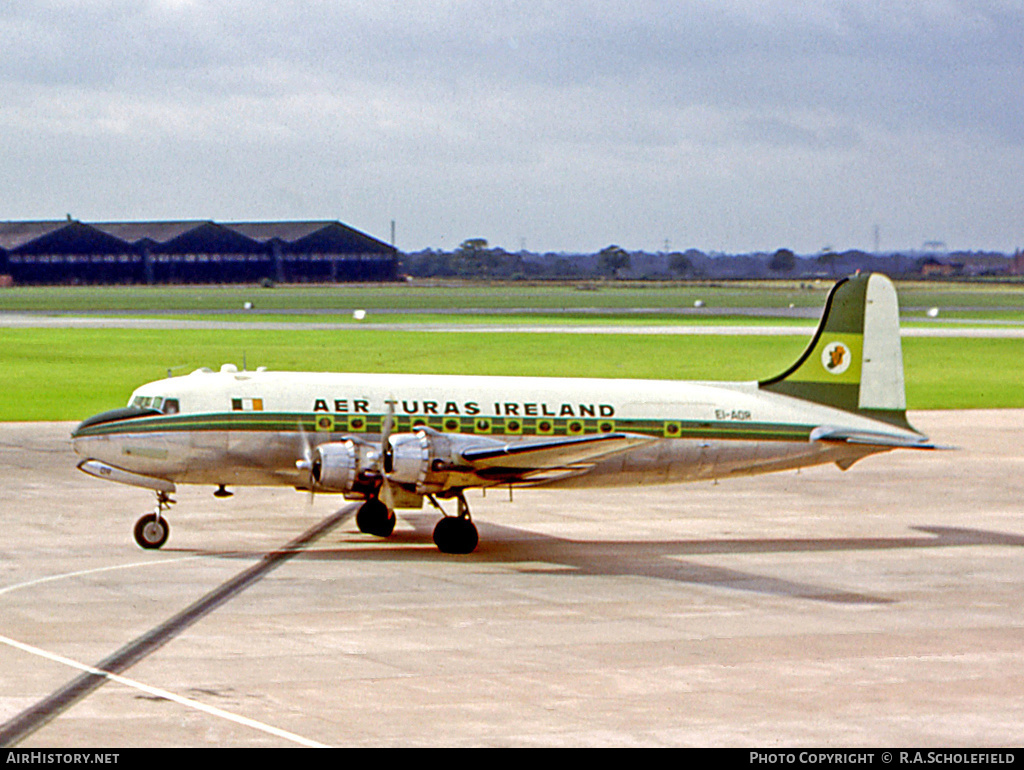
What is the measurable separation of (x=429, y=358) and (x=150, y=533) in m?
57.1

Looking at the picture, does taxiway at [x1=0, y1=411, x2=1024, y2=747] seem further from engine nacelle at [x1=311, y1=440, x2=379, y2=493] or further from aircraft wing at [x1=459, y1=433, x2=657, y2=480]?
aircraft wing at [x1=459, y1=433, x2=657, y2=480]

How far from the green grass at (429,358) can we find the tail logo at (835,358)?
29.9 m

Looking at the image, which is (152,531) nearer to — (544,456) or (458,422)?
(458,422)

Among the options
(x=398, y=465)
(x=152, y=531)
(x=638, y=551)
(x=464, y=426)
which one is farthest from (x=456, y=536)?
(x=152, y=531)

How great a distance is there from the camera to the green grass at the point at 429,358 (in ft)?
215

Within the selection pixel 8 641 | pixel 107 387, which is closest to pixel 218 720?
pixel 8 641

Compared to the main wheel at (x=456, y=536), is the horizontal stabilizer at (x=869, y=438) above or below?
above

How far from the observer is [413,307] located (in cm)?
17575

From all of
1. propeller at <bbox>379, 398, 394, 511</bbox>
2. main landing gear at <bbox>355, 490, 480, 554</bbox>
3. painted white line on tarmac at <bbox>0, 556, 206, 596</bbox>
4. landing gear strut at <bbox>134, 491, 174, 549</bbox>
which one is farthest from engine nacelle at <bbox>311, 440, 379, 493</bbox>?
landing gear strut at <bbox>134, 491, 174, 549</bbox>

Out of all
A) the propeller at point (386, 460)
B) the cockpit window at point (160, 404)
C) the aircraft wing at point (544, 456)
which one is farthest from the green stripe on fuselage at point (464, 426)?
the aircraft wing at point (544, 456)

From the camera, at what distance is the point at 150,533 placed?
29484 mm

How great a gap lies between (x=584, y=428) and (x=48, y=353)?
6715cm

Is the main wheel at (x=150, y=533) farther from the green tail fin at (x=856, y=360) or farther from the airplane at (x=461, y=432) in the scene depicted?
the green tail fin at (x=856, y=360)
